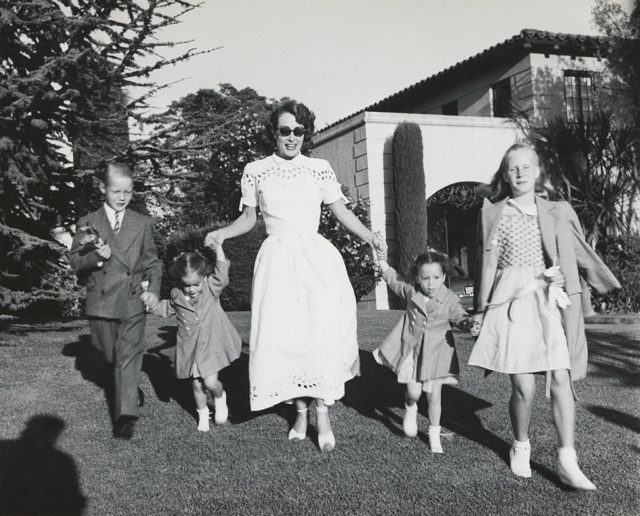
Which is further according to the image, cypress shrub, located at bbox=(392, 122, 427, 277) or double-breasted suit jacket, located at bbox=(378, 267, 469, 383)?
cypress shrub, located at bbox=(392, 122, 427, 277)

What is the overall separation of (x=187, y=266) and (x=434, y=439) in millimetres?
2187

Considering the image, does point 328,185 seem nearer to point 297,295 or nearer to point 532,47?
point 297,295

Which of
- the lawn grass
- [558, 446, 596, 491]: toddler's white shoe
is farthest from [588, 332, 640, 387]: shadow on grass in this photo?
[558, 446, 596, 491]: toddler's white shoe

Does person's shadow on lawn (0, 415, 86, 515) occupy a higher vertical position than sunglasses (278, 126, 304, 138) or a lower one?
lower

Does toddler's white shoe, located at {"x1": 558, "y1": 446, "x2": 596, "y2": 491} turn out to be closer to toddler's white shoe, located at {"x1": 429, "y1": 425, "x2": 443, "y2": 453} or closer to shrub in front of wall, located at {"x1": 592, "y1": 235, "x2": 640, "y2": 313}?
toddler's white shoe, located at {"x1": 429, "y1": 425, "x2": 443, "y2": 453}

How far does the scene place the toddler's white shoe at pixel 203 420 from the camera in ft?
15.1

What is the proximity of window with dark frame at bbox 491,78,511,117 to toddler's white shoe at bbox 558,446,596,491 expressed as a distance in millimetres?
14612

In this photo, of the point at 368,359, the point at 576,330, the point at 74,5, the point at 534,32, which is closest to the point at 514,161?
the point at 576,330

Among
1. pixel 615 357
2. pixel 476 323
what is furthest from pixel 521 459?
pixel 615 357

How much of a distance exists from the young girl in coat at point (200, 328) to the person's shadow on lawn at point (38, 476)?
40.1 inches

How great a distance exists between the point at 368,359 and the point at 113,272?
125 inches

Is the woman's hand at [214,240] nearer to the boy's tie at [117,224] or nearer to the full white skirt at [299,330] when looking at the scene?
the full white skirt at [299,330]

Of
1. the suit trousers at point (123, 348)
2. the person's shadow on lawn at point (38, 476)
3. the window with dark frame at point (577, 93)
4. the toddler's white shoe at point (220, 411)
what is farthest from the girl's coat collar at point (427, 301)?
the window with dark frame at point (577, 93)

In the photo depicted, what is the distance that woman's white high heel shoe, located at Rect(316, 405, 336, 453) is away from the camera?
13.4 ft
